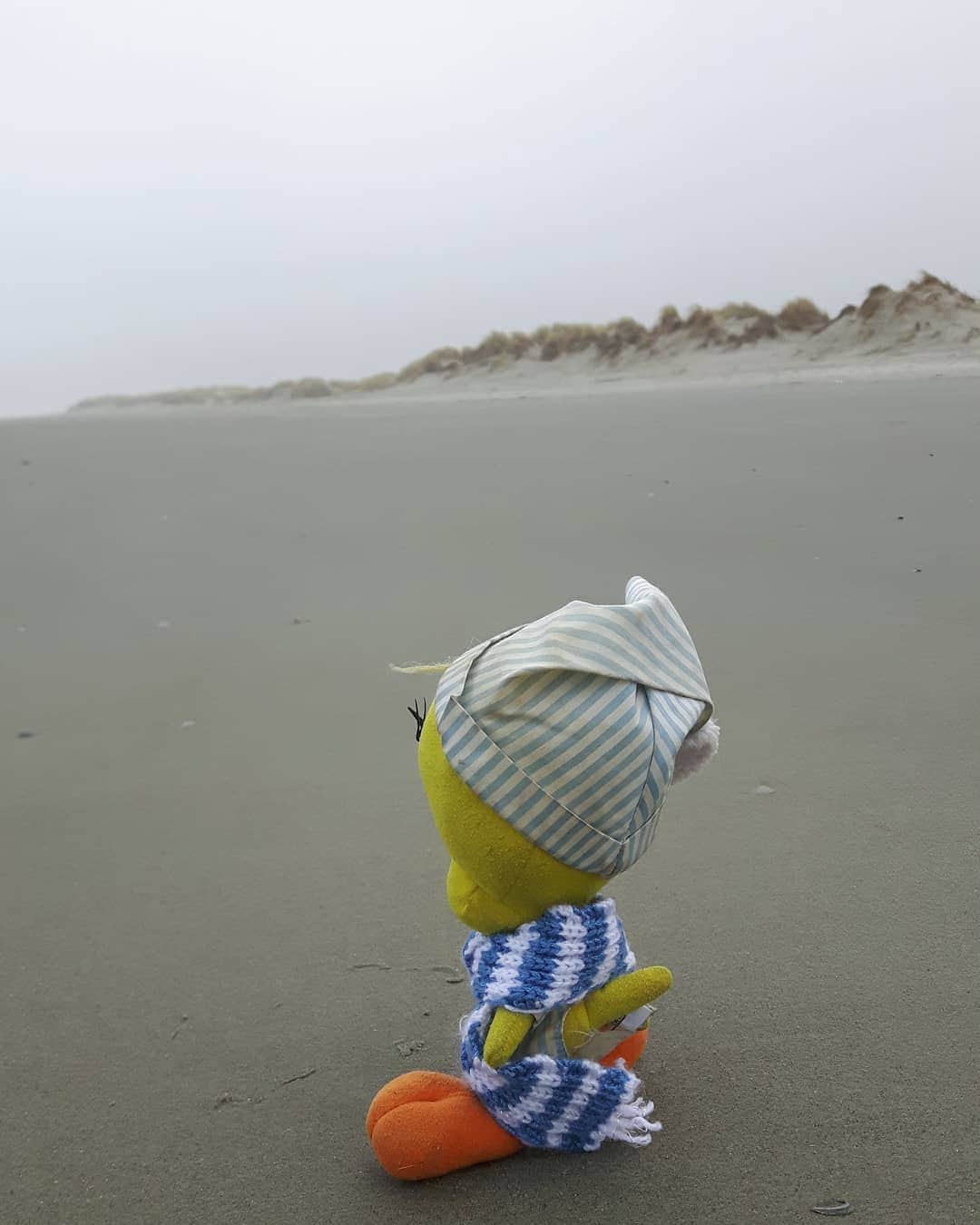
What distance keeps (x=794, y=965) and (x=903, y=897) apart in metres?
0.21

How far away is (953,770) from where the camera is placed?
Answer: 175cm


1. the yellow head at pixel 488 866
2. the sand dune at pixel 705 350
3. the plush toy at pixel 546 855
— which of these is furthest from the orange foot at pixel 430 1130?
the sand dune at pixel 705 350

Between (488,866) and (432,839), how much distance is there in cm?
63

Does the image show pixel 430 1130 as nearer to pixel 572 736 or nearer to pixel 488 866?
pixel 488 866

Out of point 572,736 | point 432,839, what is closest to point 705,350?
point 432,839

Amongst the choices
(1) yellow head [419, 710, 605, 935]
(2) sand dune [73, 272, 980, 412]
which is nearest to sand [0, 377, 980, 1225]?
(1) yellow head [419, 710, 605, 935]

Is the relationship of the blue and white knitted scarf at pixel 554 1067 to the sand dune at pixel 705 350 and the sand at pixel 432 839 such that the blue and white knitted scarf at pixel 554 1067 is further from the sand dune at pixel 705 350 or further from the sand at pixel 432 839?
the sand dune at pixel 705 350

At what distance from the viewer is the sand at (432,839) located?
43.1 inches

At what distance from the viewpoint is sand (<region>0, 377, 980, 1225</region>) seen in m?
1.09

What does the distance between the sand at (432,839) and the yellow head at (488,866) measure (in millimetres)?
243

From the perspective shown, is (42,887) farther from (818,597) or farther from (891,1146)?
(818,597)

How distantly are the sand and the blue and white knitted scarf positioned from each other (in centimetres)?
4

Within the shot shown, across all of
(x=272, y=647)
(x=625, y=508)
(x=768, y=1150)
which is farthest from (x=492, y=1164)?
(x=625, y=508)

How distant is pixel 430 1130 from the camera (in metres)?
1.07
